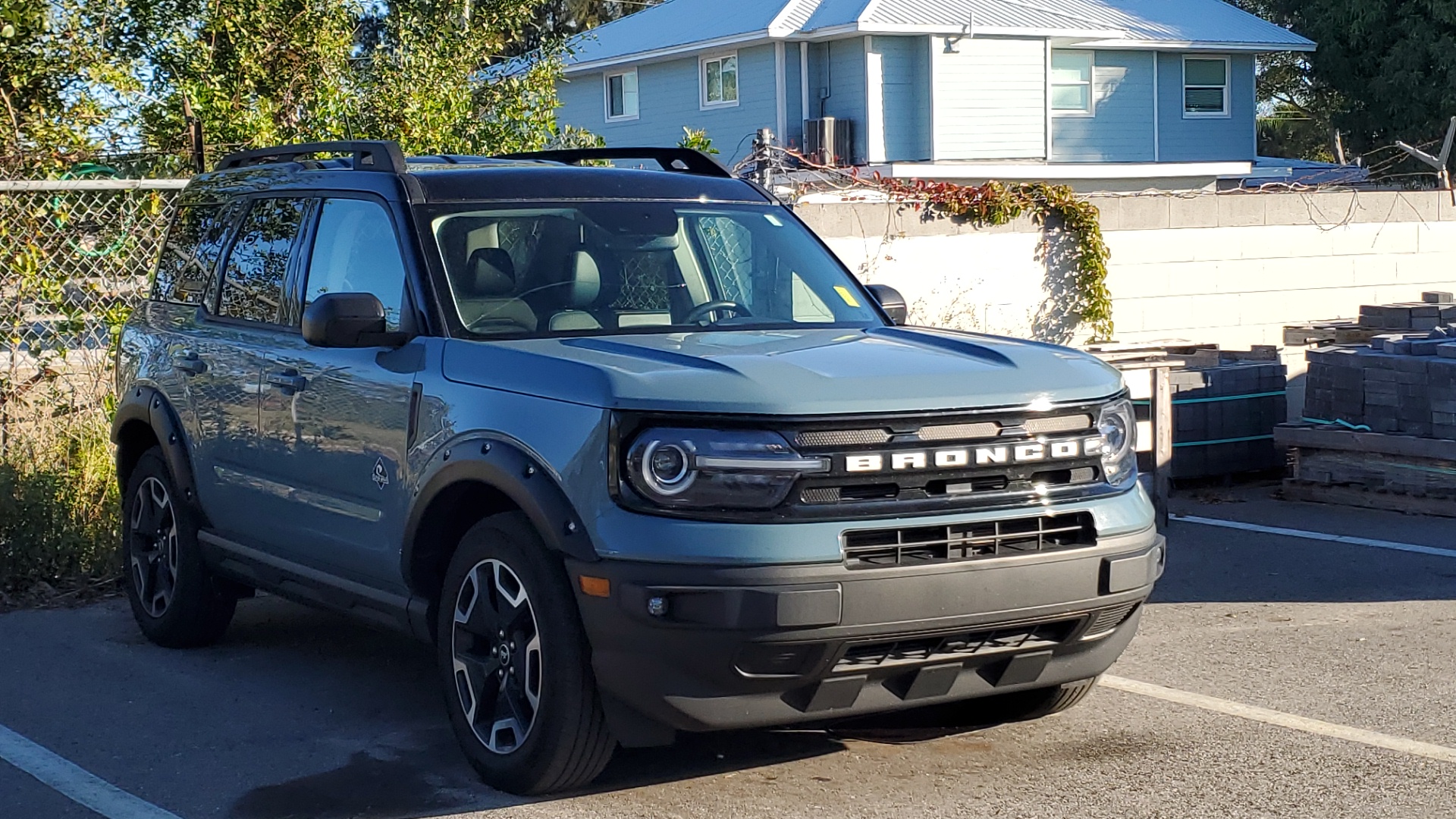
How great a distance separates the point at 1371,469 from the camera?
10.9m

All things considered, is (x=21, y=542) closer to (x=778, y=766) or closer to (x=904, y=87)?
(x=778, y=766)

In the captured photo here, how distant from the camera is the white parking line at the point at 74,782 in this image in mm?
5129

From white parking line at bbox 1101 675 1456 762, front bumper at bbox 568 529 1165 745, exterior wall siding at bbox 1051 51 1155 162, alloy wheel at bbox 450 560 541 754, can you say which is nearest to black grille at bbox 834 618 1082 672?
front bumper at bbox 568 529 1165 745

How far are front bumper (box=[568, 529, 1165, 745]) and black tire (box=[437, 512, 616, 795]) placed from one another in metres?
0.12

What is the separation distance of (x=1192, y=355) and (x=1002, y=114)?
19.7m

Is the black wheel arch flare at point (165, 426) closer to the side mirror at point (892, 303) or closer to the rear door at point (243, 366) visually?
the rear door at point (243, 366)

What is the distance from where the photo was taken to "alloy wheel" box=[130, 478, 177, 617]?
7.22 m

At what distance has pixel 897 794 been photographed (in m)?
5.12

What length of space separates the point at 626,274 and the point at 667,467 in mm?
1469

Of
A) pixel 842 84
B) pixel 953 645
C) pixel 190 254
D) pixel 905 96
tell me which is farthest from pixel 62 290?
pixel 905 96

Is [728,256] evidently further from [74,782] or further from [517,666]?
[74,782]

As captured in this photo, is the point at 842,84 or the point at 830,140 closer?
the point at 830,140

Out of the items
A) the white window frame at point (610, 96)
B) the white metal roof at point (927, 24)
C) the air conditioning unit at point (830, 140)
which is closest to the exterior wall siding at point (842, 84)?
the air conditioning unit at point (830, 140)

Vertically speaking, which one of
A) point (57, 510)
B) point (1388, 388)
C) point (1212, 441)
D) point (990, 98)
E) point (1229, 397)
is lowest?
point (1212, 441)
